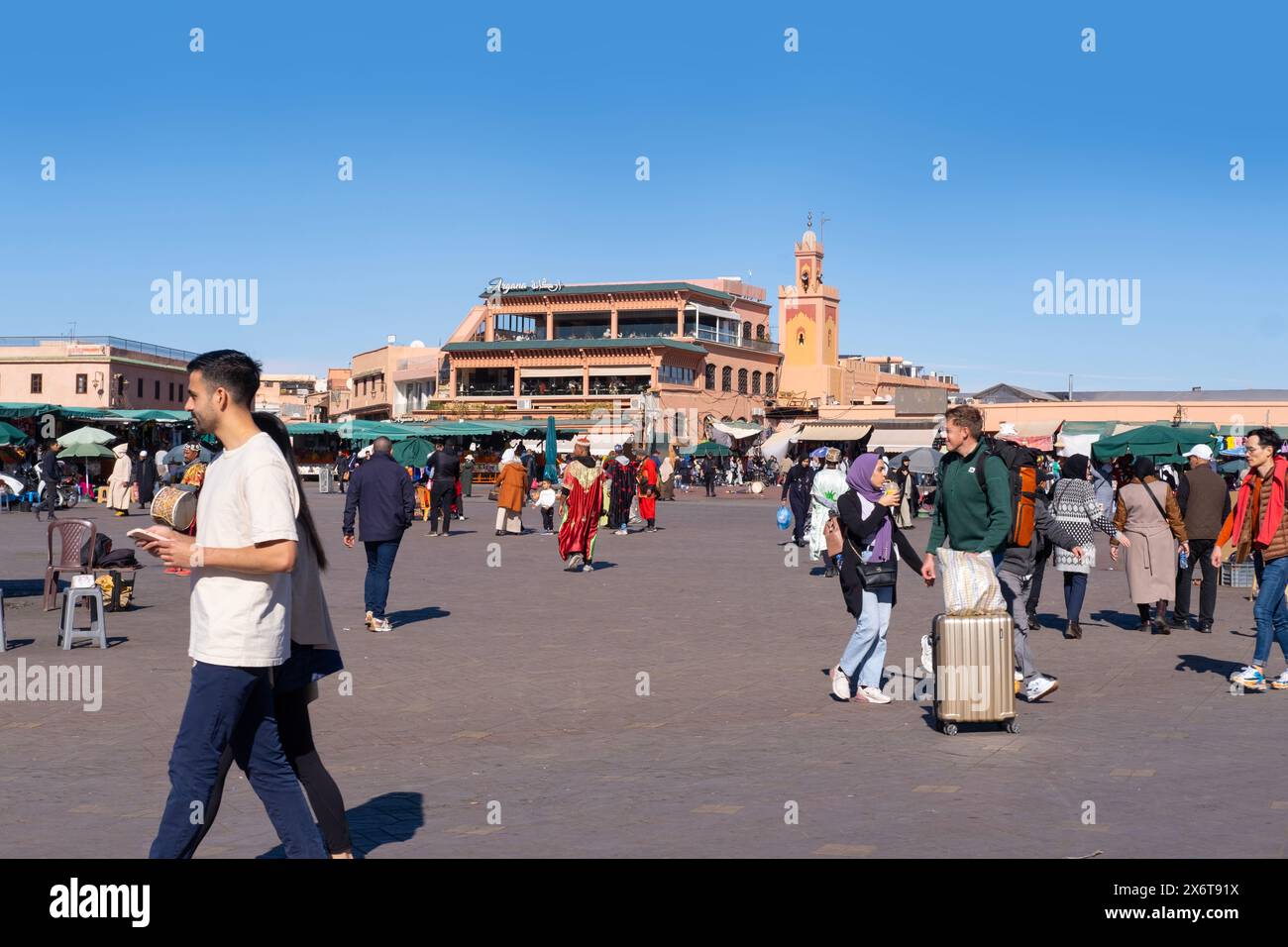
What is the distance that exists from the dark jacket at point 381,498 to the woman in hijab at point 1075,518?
597 centimetres

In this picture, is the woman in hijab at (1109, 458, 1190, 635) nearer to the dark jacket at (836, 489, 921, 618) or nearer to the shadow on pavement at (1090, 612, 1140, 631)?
the shadow on pavement at (1090, 612, 1140, 631)

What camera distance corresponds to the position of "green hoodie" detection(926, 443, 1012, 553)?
8.30 m

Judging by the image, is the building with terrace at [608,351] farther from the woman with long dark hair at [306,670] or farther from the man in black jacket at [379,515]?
the woman with long dark hair at [306,670]

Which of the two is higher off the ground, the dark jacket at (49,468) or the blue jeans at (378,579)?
the dark jacket at (49,468)

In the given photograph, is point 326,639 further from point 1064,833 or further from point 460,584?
point 460,584

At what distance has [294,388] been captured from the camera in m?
159

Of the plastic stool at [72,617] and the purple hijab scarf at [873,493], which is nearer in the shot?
the purple hijab scarf at [873,493]

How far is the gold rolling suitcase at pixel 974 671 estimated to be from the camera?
25.4ft

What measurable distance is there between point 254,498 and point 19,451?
41.2 metres

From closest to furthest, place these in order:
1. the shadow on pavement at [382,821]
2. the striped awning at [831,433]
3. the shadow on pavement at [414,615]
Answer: the shadow on pavement at [382,821] → the shadow on pavement at [414,615] → the striped awning at [831,433]

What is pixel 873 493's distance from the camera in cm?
899

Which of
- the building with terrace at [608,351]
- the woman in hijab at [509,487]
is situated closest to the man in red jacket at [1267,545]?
the woman in hijab at [509,487]

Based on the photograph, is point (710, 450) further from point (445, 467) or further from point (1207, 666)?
point (1207, 666)
